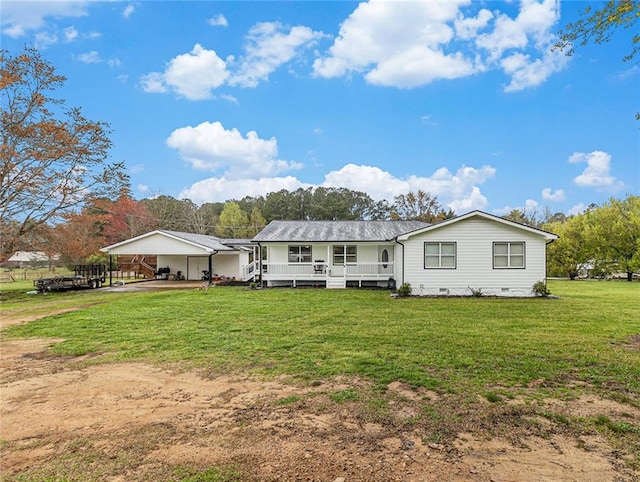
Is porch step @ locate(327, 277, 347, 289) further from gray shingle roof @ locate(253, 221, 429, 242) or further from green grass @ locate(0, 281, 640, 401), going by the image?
green grass @ locate(0, 281, 640, 401)

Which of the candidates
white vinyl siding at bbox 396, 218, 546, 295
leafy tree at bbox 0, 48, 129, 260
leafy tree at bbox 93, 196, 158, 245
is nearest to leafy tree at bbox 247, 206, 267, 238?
leafy tree at bbox 93, 196, 158, 245

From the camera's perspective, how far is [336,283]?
19.5 metres

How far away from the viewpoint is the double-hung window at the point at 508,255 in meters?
15.9

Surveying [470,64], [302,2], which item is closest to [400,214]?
[470,64]

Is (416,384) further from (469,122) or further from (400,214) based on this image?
(400,214)

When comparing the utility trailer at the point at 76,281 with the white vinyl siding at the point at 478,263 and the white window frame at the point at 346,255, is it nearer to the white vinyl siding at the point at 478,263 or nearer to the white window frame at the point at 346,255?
the white window frame at the point at 346,255

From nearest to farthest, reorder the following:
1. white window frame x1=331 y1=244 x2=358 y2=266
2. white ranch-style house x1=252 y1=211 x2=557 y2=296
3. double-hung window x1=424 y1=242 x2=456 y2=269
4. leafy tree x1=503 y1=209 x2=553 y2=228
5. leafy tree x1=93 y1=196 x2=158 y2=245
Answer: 1. white ranch-style house x1=252 y1=211 x2=557 y2=296
2. double-hung window x1=424 y1=242 x2=456 y2=269
3. white window frame x1=331 y1=244 x2=358 y2=266
4. leafy tree x1=93 y1=196 x2=158 y2=245
5. leafy tree x1=503 y1=209 x2=553 y2=228

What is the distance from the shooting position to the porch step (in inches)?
763

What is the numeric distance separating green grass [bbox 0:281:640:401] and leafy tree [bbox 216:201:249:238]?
34.6 metres

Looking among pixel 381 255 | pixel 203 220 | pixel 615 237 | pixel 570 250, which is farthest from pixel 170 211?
pixel 615 237

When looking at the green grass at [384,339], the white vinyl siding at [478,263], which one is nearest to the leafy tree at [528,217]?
the white vinyl siding at [478,263]

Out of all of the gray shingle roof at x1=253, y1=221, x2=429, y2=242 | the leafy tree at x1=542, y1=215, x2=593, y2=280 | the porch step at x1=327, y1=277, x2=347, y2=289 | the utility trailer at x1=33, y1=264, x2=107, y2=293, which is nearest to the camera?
the utility trailer at x1=33, y1=264, x2=107, y2=293

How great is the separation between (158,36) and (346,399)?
15595 mm

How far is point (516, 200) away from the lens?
1585 inches
